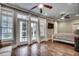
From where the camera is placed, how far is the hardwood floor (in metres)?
2.08

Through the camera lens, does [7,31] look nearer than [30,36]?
Yes

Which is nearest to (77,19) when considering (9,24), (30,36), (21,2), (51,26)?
(51,26)

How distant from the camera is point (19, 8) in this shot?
2090mm

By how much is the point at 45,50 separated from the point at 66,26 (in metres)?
0.77

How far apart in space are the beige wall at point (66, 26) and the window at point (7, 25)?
1166mm

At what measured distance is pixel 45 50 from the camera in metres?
2.14

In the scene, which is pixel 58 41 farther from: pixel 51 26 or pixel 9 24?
pixel 9 24

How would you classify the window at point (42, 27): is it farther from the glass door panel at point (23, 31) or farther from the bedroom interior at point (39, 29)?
the glass door panel at point (23, 31)

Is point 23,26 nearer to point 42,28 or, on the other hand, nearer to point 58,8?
point 42,28

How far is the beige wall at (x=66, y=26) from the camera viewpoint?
2.12 m

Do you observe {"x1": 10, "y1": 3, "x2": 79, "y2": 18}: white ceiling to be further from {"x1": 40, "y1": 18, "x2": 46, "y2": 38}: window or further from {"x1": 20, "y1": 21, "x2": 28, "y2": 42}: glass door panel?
{"x1": 20, "y1": 21, "x2": 28, "y2": 42}: glass door panel

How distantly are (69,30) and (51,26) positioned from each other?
0.44m

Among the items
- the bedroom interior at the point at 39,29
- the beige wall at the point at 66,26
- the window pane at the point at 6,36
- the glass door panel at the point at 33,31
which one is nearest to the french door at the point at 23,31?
the bedroom interior at the point at 39,29

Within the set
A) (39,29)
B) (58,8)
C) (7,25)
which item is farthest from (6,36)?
(58,8)
